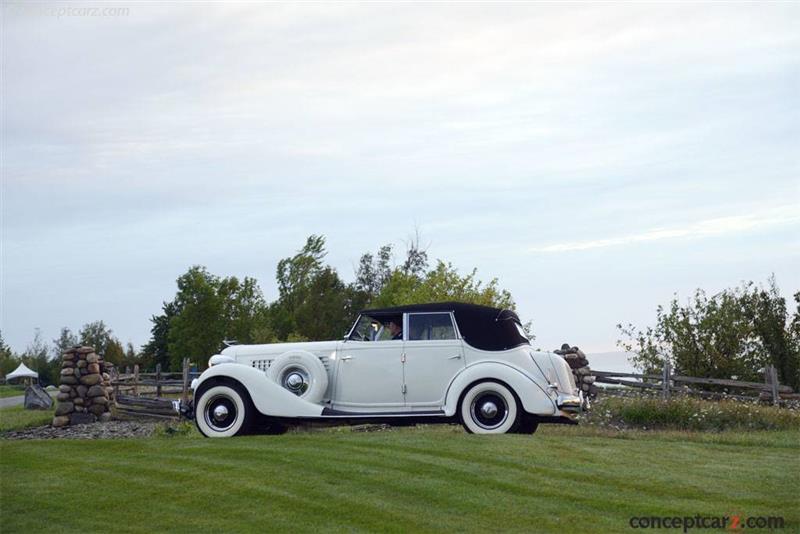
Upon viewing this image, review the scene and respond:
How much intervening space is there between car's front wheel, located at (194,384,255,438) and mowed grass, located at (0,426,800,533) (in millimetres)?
869

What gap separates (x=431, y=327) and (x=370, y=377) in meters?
1.24

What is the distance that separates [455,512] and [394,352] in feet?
18.0

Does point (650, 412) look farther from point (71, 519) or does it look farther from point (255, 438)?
point (71, 519)

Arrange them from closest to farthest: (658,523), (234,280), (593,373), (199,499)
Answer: (658,523)
(199,499)
(593,373)
(234,280)

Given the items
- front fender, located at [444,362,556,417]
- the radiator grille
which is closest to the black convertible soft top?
front fender, located at [444,362,556,417]

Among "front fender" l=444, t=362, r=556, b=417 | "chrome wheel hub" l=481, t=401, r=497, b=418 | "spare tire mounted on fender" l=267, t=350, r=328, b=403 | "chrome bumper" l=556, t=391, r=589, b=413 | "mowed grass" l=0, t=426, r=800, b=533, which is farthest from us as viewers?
"spare tire mounted on fender" l=267, t=350, r=328, b=403

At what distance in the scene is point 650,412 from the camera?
20359mm

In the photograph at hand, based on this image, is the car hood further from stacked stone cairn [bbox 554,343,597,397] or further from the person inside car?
stacked stone cairn [bbox 554,343,597,397]

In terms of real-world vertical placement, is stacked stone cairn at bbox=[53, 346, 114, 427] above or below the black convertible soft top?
below

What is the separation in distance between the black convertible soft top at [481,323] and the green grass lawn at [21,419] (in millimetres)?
16367

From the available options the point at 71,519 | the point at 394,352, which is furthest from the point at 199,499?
the point at 394,352

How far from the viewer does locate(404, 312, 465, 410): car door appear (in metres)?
14.9

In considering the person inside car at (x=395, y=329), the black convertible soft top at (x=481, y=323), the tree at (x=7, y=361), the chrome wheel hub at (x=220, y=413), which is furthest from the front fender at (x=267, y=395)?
the tree at (x=7, y=361)

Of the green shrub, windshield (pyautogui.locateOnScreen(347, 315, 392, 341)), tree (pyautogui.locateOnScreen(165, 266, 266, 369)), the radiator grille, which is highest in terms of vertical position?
tree (pyautogui.locateOnScreen(165, 266, 266, 369))
